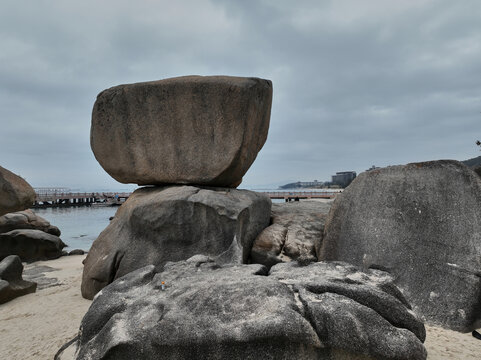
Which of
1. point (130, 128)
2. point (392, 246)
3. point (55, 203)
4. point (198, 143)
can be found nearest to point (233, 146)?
point (198, 143)

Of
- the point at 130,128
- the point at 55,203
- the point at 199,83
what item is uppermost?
the point at 199,83

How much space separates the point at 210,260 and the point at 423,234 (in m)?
2.83

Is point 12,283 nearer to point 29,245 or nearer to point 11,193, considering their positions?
point 11,193

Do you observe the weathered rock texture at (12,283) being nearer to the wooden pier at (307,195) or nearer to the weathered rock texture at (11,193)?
the weathered rock texture at (11,193)

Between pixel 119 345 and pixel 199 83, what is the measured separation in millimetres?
4670

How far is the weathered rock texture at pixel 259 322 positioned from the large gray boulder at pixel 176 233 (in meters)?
2.08

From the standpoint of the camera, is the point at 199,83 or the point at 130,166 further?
the point at 130,166

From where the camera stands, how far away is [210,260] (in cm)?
375

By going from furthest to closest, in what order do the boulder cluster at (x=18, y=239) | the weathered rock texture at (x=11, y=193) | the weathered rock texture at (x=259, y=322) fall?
the weathered rock texture at (x=11, y=193) → the boulder cluster at (x=18, y=239) → the weathered rock texture at (x=259, y=322)

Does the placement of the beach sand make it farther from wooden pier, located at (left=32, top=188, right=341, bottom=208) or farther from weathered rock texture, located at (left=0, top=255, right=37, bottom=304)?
wooden pier, located at (left=32, top=188, right=341, bottom=208)

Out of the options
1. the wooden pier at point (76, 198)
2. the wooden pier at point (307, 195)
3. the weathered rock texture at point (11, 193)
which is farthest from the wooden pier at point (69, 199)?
the weathered rock texture at point (11, 193)

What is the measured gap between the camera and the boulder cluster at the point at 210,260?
213 centimetres

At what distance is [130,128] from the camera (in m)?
6.10

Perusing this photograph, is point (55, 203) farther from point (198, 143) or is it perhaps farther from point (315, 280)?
point (315, 280)
